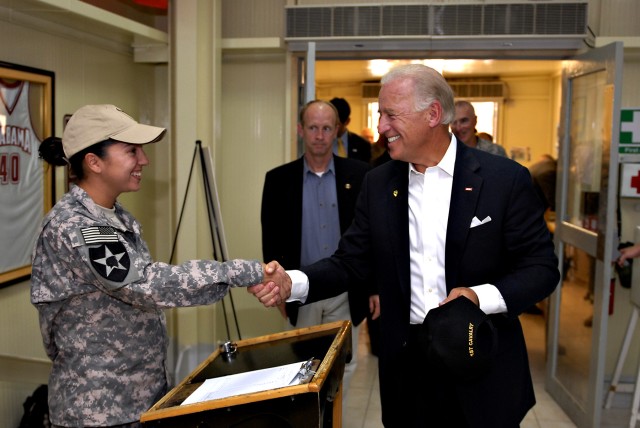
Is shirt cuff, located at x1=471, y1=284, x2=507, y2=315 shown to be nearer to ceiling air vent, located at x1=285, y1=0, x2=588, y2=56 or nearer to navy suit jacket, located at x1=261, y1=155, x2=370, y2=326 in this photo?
navy suit jacket, located at x1=261, y1=155, x2=370, y2=326

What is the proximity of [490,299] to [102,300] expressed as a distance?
3.80ft

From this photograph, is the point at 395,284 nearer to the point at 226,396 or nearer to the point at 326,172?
the point at 226,396

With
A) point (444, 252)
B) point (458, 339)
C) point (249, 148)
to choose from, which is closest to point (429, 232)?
point (444, 252)

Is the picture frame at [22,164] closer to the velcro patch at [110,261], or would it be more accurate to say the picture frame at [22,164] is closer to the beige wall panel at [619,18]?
the velcro patch at [110,261]

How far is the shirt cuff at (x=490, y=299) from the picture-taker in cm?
182

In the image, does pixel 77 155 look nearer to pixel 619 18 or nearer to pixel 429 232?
pixel 429 232

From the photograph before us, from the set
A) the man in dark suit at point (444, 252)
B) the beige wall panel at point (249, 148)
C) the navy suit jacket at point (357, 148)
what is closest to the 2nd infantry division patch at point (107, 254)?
the man in dark suit at point (444, 252)

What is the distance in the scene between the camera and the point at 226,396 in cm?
153

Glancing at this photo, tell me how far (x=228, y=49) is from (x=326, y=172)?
185 cm

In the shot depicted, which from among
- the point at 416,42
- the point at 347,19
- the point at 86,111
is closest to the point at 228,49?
the point at 347,19

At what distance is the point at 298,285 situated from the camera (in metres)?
2.28

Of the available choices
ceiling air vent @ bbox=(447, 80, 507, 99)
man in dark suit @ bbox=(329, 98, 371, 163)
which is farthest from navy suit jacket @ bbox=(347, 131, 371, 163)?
ceiling air vent @ bbox=(447, 80, 507, 99)

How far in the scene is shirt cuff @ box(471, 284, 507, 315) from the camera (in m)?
1.82

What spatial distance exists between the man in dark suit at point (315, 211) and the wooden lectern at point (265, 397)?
1.42 meters
